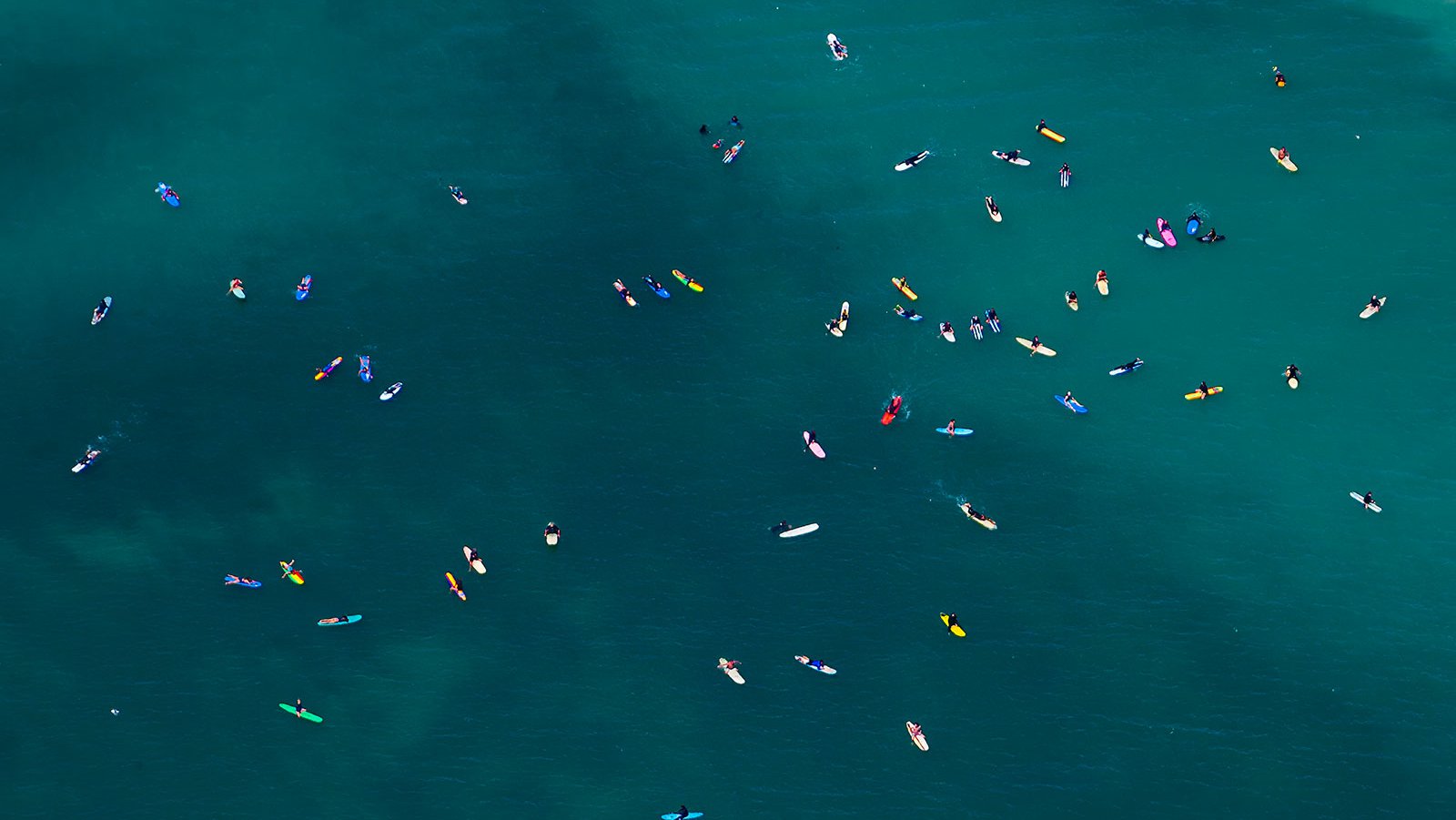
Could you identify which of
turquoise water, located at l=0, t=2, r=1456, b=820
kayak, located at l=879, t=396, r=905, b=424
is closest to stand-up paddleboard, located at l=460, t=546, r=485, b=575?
turquoise water, located at l=0, t=2, r=1456, b=820

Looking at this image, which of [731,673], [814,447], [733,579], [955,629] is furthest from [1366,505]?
[731,673]

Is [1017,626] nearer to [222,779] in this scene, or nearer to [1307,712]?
[1307,712]

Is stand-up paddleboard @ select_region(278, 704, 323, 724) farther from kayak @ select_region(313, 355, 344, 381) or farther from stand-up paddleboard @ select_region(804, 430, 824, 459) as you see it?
stand-up paddleboard @ select_region(804, 430, 824, 459)

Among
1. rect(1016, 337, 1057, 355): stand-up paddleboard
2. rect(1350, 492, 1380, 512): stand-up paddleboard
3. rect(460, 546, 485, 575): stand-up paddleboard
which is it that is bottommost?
rect(460, 546, 485, 575): stand-up paddleboard

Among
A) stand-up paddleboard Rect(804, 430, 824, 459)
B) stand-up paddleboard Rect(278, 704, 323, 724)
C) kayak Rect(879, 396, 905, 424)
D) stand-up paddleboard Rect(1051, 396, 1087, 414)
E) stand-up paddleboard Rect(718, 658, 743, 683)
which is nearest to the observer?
stand-up paddleboard Rect(278, 704, 323, 724)

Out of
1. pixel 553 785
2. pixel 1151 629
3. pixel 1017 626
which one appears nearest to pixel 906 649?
pixel 1017 626

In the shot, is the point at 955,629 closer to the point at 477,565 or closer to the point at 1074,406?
the point at 1074,406
